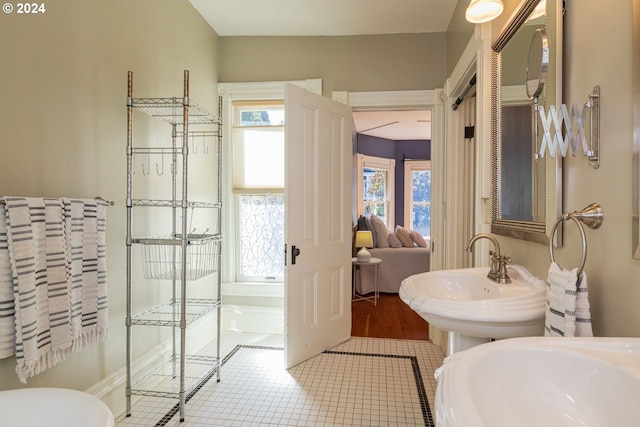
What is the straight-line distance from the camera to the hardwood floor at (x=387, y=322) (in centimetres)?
334

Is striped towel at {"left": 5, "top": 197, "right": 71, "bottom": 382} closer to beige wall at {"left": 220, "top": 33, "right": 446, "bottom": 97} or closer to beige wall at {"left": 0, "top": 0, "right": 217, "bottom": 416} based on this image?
beige wall at {"left": 0, "top": 0, "right": 217, "bottom": 416}

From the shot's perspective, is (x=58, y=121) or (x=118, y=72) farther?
(x=118, y=72)

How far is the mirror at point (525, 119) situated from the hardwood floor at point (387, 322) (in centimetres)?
179

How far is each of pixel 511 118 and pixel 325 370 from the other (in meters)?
1.95

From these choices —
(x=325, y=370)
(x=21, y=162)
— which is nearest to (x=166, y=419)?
(x=325, y=370)

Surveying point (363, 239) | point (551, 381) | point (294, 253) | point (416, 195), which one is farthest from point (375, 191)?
point (551, 381)

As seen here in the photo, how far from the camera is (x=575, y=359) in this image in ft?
2.37

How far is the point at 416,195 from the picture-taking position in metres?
7.88

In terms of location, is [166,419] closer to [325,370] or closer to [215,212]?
[325,370]

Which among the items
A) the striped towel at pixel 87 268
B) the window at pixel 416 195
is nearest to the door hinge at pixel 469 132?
the striped towel at pixel 87 268

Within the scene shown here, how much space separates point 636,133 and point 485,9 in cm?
108

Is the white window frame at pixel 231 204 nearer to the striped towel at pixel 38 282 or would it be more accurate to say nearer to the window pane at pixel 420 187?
the striped towel at pixel 38 282

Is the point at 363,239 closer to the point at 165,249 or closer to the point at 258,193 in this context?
the point at 258,193

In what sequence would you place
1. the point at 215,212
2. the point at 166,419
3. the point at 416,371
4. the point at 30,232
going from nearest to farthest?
the point at 30,232 → the point at 166,419 → the point at 416,371 → the point at 215,212
